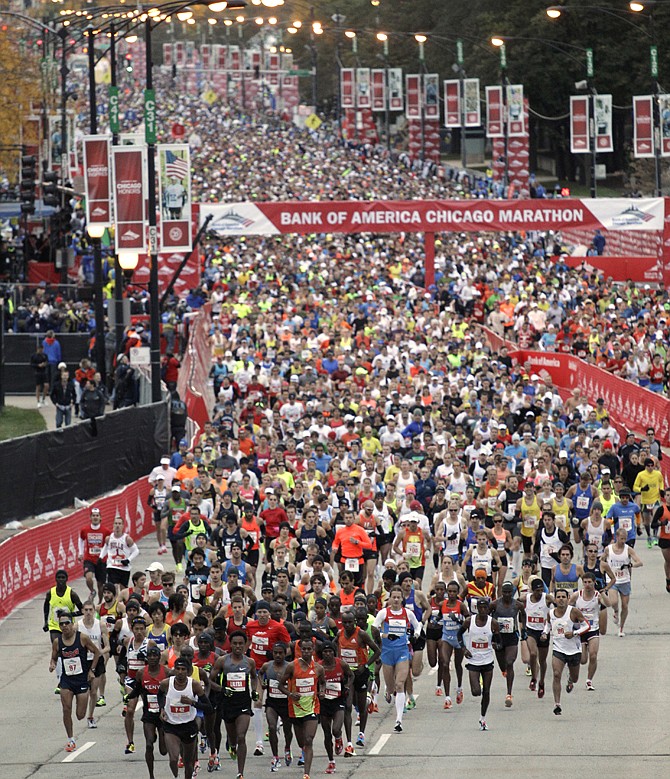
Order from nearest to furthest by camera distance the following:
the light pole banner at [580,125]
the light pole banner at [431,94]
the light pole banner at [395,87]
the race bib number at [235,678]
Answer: the race bib number at [235,678] → the light pole banner at [580,125] → the light pole banner at [431,94] → the light pole banner at [395,87]

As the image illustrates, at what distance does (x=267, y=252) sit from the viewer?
5528 centimetres

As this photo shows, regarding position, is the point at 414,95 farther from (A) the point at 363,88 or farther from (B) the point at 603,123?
(B) the point at 603,123

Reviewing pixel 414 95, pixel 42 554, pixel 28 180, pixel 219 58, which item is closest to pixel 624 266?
pixel 28 180

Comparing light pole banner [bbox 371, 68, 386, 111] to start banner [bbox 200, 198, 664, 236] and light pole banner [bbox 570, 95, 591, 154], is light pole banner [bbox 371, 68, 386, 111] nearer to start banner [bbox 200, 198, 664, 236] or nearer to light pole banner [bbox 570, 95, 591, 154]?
light pole banner [bbox 570, 95, 591, 154]

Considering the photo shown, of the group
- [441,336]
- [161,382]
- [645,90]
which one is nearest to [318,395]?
[161,382]

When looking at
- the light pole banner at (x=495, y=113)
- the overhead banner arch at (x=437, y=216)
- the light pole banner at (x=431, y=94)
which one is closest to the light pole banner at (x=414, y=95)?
the light pole banner at (x=431, y=94)

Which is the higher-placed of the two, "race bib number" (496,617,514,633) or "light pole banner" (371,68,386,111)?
"light pole banner" (371,68,386,111)

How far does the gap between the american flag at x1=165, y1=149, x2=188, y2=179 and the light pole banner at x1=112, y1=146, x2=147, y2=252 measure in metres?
1.21

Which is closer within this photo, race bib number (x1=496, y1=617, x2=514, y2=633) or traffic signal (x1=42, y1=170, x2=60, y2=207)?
race bib number (x1=496, y1=617, x2=514, y2=633)

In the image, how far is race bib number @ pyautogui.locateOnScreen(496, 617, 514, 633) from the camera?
59.5 ft

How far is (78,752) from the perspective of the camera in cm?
1700

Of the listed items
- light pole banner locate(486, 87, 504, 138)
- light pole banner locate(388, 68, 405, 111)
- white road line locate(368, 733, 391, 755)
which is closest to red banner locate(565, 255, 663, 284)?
light pole banner locate(486, 87, 504, 138)

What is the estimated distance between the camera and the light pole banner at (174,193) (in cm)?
3338

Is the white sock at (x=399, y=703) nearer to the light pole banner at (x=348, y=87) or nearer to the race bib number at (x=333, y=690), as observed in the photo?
the race bib number at (x=333, y=690)
